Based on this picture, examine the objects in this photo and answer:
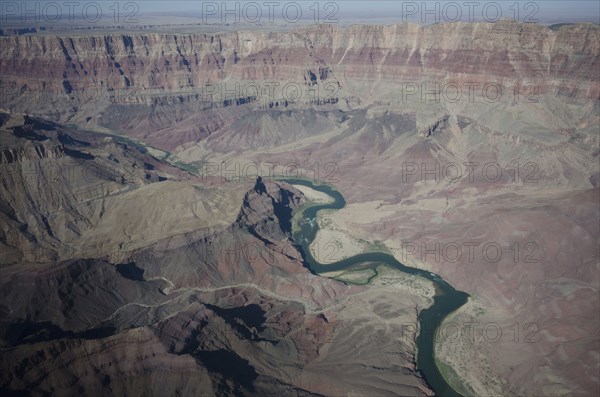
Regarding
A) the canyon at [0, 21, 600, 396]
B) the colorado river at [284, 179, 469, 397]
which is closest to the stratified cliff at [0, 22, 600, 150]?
the canyon at [0, 21, 600, 396]

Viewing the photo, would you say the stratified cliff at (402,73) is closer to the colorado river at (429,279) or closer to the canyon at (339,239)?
the canyon at (339,239)

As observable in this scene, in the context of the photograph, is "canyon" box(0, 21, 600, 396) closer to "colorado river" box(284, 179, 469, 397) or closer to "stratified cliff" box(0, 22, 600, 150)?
"stratified cliff" box(0, 22, 600, 150)

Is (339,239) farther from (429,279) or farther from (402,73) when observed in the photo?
(402,73)

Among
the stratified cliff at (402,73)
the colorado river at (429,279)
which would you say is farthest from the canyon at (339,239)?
the colorado river at (429,279)

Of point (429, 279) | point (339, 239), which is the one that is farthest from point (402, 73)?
point (429, 279)

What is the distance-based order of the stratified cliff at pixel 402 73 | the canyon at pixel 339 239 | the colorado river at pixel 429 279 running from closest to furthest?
the canyon at pixel 339 239 < the colorado river at pixel 429 279 < the stratified cliff at pixel 402 73

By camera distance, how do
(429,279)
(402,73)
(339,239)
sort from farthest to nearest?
(402,73) → (339,239) → (429,279)
